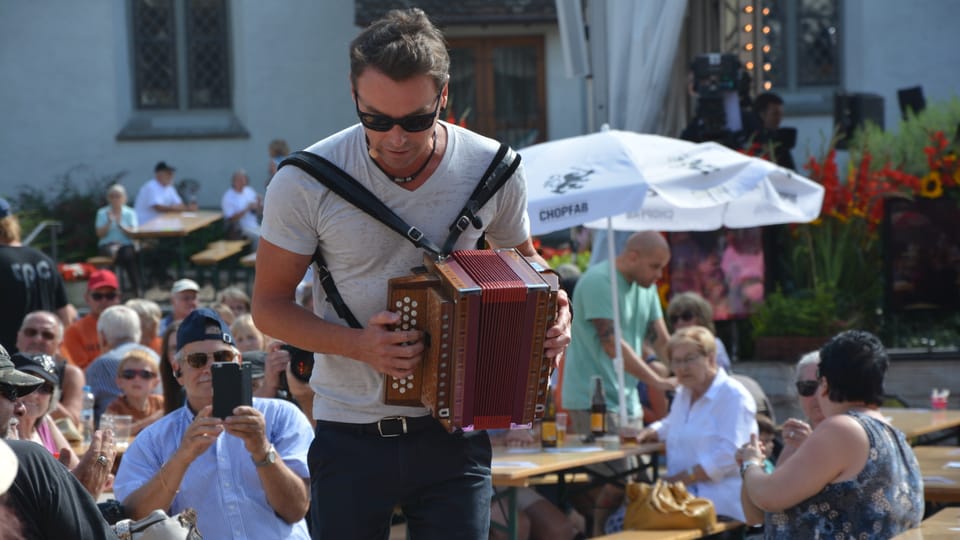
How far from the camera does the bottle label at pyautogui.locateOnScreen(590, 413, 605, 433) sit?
9.06m

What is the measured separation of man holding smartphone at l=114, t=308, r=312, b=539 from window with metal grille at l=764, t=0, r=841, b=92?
19183 mm

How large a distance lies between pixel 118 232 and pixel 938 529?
16.7 metres

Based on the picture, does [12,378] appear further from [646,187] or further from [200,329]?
[646,187]

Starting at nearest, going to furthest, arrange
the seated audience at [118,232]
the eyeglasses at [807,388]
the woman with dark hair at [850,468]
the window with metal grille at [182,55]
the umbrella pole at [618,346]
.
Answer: the woman with dark hair at [850,468]
the eyeglasses at [807,388]
the umbrella pole at [618,346]
the seated audience at [118,232]
the window with metal grille at [182,55]

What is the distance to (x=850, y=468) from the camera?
19.1 ft

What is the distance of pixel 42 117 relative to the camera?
82.5 feet

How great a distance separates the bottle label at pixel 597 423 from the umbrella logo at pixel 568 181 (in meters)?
1.34

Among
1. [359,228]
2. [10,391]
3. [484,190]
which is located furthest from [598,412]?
[359,228]

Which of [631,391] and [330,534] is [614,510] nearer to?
[631,391]

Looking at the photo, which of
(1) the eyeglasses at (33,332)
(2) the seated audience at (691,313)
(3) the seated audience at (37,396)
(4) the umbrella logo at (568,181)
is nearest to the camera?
(3) the seated audience at (37,396)

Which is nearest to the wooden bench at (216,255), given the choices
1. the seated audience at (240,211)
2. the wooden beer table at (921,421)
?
the seated audience at (240,211)

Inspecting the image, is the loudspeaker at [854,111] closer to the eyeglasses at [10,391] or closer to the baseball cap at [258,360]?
the baseball cap at [258,360]

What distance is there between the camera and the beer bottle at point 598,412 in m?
9.08

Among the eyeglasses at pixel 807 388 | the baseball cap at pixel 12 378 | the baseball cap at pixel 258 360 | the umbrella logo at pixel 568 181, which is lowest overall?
the eyeglasses at pixel 807 388
